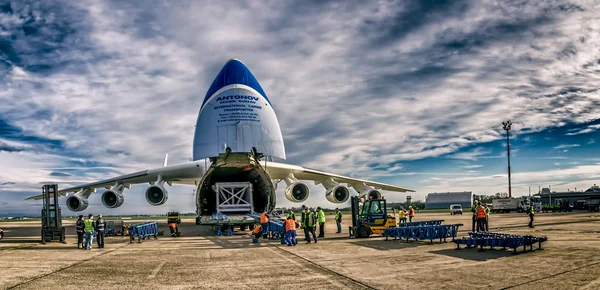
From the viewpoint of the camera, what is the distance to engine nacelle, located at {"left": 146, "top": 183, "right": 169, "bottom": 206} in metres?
24.7

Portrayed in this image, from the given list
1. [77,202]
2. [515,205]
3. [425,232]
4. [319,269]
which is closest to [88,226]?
[319,269]

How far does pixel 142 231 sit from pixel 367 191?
1314cm

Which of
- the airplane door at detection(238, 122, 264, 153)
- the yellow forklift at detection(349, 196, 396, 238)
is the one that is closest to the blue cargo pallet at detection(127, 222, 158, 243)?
the airplane door at detection(238, 122, 264, 153)

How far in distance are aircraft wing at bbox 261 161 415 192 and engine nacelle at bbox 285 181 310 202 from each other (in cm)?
126

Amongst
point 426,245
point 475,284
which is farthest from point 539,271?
point 426,245

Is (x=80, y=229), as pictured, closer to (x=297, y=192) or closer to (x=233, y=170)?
(x=233, y=170)

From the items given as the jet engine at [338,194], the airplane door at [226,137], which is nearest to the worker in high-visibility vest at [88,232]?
the airplane door at [226,137]

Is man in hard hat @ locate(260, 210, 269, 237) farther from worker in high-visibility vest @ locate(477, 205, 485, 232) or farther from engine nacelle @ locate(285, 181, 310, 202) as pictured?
worker in high-visibility vest @ locate(477, 205, 485, 232)

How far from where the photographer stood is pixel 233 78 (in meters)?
22.8

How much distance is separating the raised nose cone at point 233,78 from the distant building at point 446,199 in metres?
81.4

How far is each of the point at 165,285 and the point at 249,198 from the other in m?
15.9

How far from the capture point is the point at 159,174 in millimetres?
26141

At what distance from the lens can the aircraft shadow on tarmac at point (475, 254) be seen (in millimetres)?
11023

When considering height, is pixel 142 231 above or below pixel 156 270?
below
